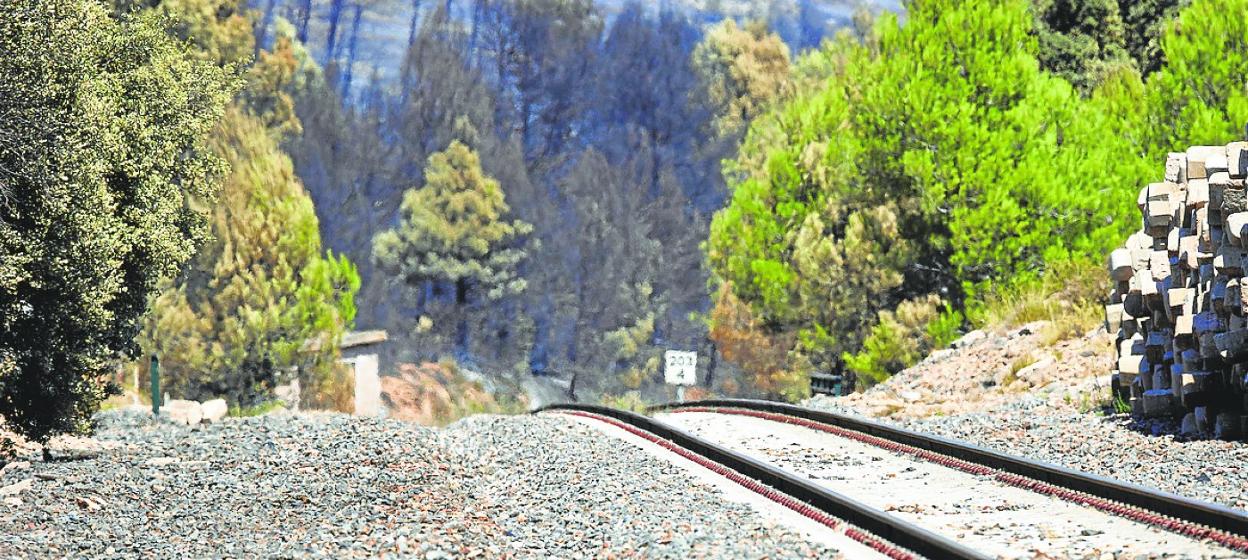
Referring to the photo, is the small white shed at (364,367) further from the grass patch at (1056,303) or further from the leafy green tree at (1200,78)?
the leafy green tree at (1200,78)

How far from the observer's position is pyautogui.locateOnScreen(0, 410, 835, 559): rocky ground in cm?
879

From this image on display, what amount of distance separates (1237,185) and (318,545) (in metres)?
8.62

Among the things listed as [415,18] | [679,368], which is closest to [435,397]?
[679,368]

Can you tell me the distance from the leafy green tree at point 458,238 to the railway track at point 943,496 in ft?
162

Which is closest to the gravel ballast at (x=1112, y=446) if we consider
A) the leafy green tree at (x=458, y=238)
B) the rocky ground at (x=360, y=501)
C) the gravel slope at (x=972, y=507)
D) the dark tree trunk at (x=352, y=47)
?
the gravel slope at (x=972, y=507)

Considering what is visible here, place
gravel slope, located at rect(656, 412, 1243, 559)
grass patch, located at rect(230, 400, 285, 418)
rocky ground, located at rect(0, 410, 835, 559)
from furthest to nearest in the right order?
1. grass patch, located at rect(230, 400, 285, 418)
2. rocky ground, located at rect(0, 410, 835, 559)
3. gravel slope, located at rect(656, 412, 1243, 559)

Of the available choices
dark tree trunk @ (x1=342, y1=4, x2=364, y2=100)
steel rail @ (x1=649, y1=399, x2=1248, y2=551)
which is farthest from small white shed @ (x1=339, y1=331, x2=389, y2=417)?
dark tree trunk @ (x1=342, y1=4, x2=364, y2=100)

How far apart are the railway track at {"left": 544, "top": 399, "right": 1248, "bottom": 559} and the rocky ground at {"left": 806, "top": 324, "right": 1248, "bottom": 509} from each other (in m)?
0.82

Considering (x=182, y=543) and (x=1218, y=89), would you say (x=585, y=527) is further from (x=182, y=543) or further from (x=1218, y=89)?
(x=1218, y=89)

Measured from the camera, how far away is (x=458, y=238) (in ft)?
207

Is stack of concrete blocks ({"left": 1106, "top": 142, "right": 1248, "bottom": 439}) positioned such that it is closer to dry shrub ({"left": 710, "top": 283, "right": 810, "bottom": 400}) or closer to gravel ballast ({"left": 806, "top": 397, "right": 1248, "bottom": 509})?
gravel ballast ({"left": 806, "top": 397, "right": 1248, "bottom": 509})

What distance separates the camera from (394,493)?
37.2 ft

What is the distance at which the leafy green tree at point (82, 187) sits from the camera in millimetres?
11617

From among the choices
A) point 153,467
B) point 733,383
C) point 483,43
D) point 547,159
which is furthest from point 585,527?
point 483,43
